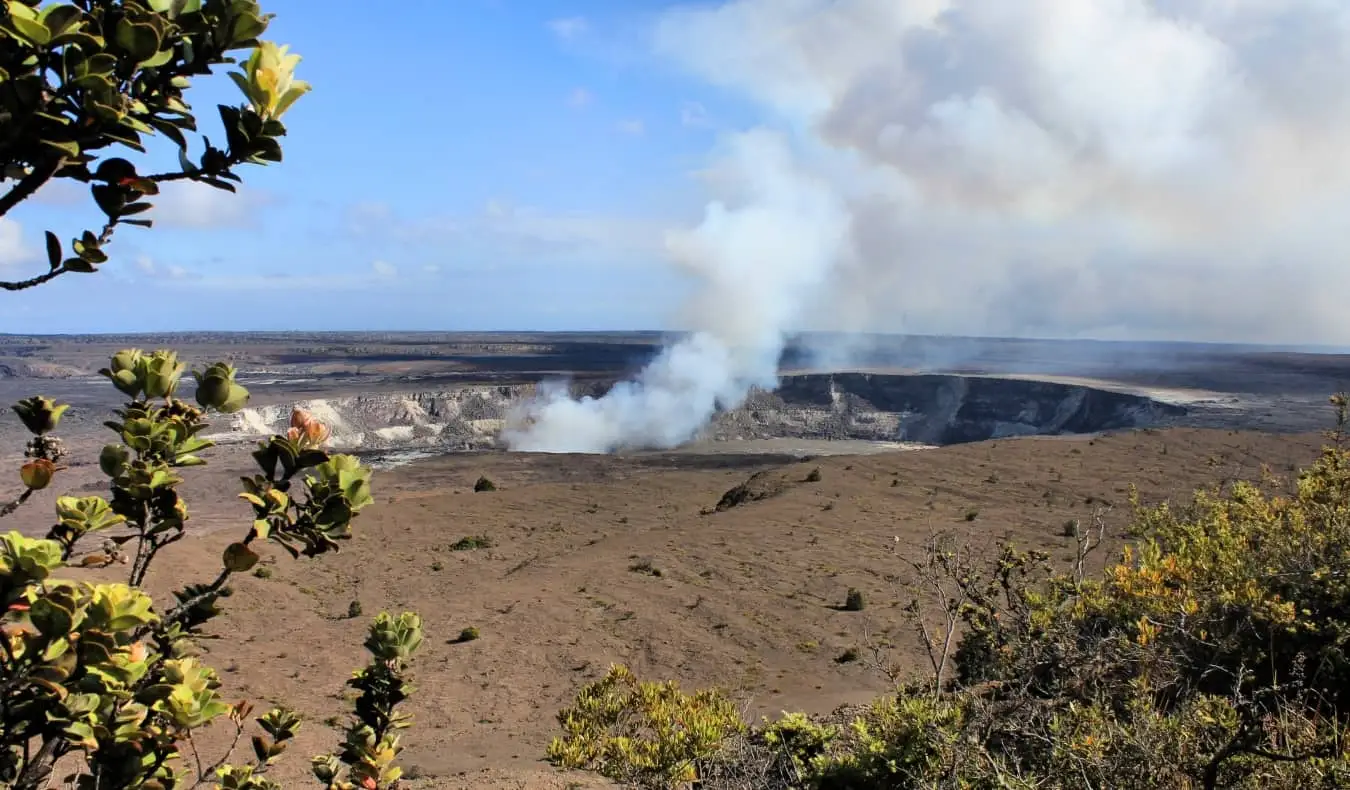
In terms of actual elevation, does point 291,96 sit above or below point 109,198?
above

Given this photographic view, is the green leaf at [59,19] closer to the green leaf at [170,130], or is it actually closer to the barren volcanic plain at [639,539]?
the green leaf at [170,130]

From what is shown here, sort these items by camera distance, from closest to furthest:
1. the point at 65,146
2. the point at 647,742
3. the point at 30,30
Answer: the point at 30,30 < the point at 65,146 < the point at 647,742

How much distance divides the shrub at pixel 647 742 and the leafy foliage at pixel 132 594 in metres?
3.13

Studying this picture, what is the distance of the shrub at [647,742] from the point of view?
511 cm

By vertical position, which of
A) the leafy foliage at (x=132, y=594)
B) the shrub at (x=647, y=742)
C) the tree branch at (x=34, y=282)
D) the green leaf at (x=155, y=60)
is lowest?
the shrub at (x=647, y=742)

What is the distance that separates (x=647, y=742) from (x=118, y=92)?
479 cm

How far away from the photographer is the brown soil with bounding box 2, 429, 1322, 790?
Result: 13453 mm

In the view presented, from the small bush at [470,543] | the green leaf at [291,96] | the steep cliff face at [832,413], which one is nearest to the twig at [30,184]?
the green leaf at [291,96]

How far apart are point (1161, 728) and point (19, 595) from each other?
5150 millimetres

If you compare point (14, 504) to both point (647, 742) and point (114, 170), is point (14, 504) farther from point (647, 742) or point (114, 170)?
point (647, 742)

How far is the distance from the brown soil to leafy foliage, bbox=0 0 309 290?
5675mm

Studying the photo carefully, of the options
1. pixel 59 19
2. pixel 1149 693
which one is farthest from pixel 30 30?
pixel 1149 693

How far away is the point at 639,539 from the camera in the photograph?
2436 cm

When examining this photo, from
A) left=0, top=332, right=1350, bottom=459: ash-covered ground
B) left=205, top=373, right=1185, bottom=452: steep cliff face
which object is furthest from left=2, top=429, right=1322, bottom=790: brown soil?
left=205, top=373, right=1185, bottom=452: steep cliff face
